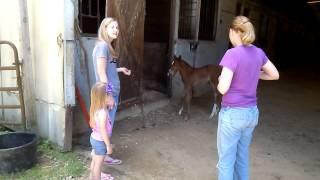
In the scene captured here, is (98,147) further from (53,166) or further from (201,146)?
(201,146)

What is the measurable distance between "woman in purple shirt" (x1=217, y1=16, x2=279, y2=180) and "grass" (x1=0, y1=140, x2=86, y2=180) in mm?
1721

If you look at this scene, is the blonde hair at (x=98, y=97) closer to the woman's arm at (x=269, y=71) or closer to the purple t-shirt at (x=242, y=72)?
the purple t-shirt at (x=242, y=72)

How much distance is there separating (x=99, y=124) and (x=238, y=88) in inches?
51.1

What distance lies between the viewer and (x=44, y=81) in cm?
439

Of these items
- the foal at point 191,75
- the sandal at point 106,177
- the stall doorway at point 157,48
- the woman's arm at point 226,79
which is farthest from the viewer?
the stall doorway at point 157,48

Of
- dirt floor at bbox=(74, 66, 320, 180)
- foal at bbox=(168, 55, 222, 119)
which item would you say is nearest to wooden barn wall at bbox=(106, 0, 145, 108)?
dirt floor at bbox=(74, 66, 320, 180)

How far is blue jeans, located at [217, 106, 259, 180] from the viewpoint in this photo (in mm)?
2791

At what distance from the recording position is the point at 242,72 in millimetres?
2699

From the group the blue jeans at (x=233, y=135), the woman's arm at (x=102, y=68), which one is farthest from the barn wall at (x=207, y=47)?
the blue jeans at (x=233, y=135)

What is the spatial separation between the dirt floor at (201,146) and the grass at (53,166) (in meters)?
0.32

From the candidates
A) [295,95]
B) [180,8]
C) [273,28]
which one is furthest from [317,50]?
[180,8]

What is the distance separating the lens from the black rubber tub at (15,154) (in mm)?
3629

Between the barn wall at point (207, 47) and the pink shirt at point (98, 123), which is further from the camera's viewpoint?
the barn wall at point (207, 47)

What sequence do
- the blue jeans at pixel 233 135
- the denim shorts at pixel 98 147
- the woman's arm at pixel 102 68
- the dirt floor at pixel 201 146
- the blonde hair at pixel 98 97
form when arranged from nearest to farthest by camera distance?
1. the blue jeans at pixel 233 135
2. the blonde hair at pixel 98 97
3. the denim shorts at pixel 98 147
4. the woman's arm at pixel 102 68
5. the dirt floor at pixel 201 146
